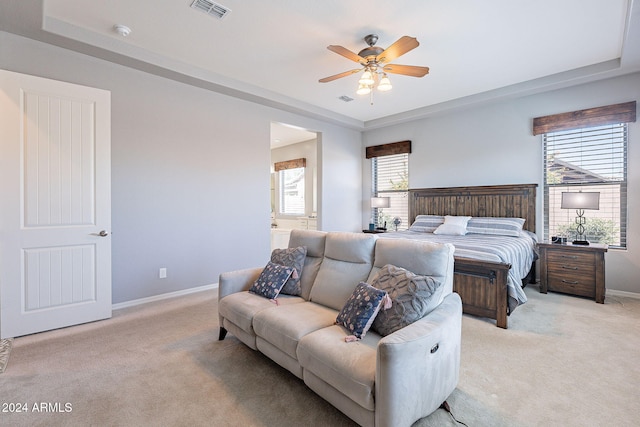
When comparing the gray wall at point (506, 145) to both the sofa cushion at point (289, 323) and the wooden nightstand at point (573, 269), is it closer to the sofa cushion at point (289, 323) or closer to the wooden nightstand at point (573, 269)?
the wooden nightstand at point (573, 269)

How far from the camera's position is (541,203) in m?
4.47

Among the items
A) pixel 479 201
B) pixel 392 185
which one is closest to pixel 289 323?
pixel 479 201

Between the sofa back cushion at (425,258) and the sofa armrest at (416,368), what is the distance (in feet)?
0.86

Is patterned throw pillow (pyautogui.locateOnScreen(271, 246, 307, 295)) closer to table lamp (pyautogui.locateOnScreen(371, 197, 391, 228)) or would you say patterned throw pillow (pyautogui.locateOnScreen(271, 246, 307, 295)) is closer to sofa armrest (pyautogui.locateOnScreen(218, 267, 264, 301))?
sofa armrest (pyautogui.locateOnScreen(218, 267, 264, 301))

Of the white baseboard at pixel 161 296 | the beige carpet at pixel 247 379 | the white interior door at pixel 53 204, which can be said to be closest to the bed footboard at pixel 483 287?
the beige carpet at pixel 247 379

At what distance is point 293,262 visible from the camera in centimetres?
275

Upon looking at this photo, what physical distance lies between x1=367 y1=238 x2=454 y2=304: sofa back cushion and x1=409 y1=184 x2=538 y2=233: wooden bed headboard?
3288mm

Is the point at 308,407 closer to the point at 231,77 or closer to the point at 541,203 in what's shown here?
the point at 231,77

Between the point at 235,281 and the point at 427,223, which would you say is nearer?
the point at 235,281

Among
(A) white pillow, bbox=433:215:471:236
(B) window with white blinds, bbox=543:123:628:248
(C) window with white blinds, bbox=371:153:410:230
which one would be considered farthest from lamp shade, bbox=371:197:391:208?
(B) window with white blinds, bbox=543:123:628:248

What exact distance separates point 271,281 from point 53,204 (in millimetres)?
2219

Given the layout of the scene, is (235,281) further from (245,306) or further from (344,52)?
(344,52)

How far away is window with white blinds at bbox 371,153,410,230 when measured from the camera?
242 inches

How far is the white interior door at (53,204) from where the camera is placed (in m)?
2.66
